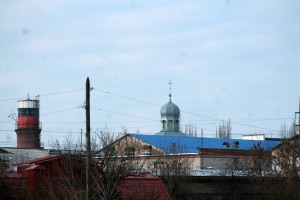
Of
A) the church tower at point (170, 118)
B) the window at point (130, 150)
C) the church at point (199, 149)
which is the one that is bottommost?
the church at point (199, 149)

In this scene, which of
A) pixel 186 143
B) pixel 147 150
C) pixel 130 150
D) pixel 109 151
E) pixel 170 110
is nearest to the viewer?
pixel 109 151

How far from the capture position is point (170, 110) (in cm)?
7725

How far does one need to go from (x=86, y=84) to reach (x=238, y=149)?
42030 millimetres

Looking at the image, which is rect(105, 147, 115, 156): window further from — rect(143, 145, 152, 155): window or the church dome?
the church dome

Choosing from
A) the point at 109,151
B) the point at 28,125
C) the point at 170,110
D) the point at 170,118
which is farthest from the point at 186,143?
the point at 109,151

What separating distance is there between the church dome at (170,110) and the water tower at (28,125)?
17395mm

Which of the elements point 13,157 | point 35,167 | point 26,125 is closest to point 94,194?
point 35,167

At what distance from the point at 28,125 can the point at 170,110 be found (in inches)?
776

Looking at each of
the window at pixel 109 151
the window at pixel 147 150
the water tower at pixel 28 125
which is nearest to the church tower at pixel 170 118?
the water tower at pixel 28 125

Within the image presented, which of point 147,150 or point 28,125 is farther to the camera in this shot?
point 28,125

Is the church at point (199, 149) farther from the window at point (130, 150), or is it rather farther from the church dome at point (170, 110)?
the window at point (130, 150)

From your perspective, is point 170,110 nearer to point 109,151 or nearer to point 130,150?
point 130,150

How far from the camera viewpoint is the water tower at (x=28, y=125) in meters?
75.1

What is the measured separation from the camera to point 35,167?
94.7ft
